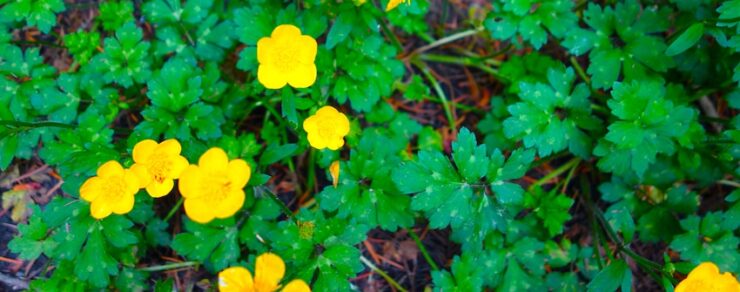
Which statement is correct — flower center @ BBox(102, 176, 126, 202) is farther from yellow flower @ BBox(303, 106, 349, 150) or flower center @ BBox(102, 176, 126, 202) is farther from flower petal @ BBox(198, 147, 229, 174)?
yellow flower @ BBox(303, 106, 349, 150)

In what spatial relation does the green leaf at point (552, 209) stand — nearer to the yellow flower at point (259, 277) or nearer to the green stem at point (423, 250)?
the green stem at point (423, 250)

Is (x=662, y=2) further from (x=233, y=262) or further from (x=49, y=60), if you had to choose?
(x=49, y=60)

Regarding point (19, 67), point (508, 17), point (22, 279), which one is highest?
point (508, 17)

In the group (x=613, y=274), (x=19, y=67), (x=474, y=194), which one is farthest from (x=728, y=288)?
(x=19, y=67)

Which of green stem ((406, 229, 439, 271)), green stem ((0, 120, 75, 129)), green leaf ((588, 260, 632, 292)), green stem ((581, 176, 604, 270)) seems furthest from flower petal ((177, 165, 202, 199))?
green stem ((581, 176, 604, 270))

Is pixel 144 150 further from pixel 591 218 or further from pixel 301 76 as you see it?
pixel 591 218

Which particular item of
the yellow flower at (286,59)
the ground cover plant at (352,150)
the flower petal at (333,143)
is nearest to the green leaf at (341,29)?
the ground cover plant at (352,150)
